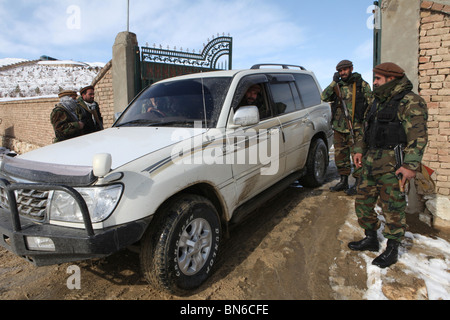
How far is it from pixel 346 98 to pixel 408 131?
1.81 metres

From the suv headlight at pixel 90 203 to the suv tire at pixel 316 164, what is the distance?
3413mm

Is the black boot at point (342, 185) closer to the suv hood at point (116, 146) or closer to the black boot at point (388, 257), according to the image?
the black boot at point (388, 257)

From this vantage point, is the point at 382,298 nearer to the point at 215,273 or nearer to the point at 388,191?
the point at 388,191

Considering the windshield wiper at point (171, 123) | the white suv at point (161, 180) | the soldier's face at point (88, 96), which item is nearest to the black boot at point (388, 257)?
the white suv at point (161, 180)

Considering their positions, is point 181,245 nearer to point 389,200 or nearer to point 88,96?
point 389,200

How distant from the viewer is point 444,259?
3.02 m

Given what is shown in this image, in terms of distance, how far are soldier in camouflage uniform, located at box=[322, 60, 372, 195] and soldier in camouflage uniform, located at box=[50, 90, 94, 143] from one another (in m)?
3.84

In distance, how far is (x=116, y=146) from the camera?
2.40 m

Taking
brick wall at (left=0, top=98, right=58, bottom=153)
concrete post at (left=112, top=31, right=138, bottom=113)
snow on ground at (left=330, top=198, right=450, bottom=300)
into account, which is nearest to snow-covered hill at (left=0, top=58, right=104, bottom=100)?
brick wall at (left=0, top=98, right=58, bottom=153)

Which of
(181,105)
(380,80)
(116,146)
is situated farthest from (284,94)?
(116,146)

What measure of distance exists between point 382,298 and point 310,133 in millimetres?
2614

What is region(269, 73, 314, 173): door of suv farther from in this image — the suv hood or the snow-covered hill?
the snow-covered hill

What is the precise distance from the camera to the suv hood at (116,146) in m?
2.16
